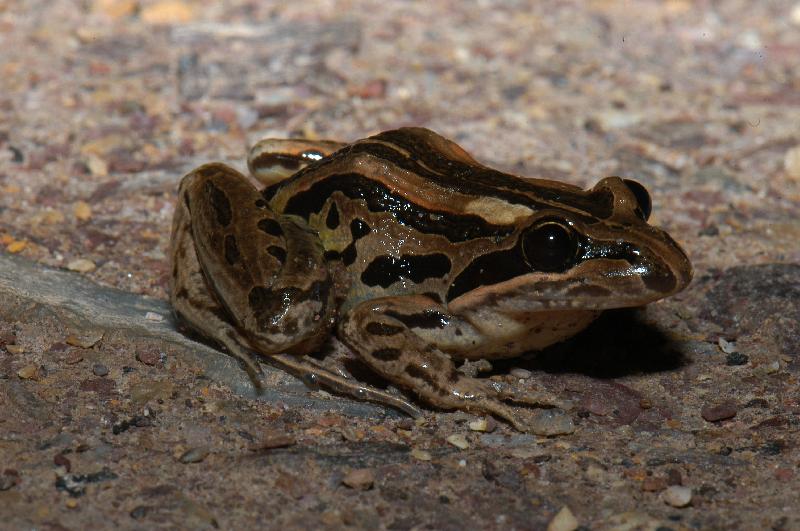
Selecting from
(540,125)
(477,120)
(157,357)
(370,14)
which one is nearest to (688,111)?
(540,125)

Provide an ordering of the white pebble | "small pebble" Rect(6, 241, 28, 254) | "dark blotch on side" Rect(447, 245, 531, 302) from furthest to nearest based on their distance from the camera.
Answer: "small pebble" Rect(6, 241, 28, 254) < the white pebble < "dark blotch on side" Rect(447, 245, 531, 302)

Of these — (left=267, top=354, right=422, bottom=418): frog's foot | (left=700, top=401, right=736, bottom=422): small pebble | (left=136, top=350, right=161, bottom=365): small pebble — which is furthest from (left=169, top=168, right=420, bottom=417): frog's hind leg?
(left=700, top=401, right=736, bottom=422): small pebble

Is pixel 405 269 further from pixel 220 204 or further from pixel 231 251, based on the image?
pixel 220 204

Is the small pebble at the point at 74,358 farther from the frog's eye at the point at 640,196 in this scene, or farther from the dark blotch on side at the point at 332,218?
the frog's eye at the point at 640,196

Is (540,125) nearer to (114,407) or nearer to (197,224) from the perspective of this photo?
(197,224)

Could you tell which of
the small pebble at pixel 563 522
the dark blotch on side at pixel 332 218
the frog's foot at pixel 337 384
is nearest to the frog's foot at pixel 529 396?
the frog's foot at pixel 337 384

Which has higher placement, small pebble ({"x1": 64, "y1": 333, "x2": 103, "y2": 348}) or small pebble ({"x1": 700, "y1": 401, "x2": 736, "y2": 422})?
small pebble ({"x1": 700, "y1": 401, "x2": 736, "y2": 422})

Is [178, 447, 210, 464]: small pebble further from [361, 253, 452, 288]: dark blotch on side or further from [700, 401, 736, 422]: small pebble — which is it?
[700, 401, 736, 422]: small pebble
